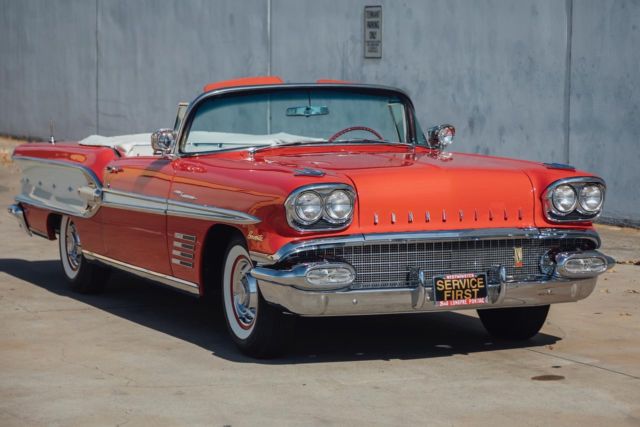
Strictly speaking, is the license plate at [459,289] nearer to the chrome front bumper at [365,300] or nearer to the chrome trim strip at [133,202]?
the chrome front bumper at [365,300]

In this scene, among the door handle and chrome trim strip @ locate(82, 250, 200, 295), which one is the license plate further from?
the door handle

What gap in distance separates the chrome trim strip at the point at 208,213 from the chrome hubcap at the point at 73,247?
1.81 m

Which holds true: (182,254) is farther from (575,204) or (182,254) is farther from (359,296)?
(575,204)

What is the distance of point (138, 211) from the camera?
300 inches

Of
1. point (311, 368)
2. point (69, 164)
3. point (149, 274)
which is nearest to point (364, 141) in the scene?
point (149, 274)

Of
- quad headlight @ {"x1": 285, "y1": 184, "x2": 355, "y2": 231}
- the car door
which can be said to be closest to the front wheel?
quad headlight @ {"x1": 285, "y1": 184, "x2": 355, "y2": 231}

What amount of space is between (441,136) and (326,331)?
4.70 ft

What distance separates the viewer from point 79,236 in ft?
28.3

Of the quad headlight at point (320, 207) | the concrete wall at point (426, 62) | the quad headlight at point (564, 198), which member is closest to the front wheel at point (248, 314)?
the quad headlight at point (320, 207)

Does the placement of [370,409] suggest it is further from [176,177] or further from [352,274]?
[176,177]

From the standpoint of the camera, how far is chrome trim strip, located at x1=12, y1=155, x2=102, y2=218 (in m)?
8.32

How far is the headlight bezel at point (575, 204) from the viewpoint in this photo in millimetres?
6551

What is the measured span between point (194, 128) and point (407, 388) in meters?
2.48

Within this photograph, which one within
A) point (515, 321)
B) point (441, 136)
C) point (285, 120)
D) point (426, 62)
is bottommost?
point (515, 321)
